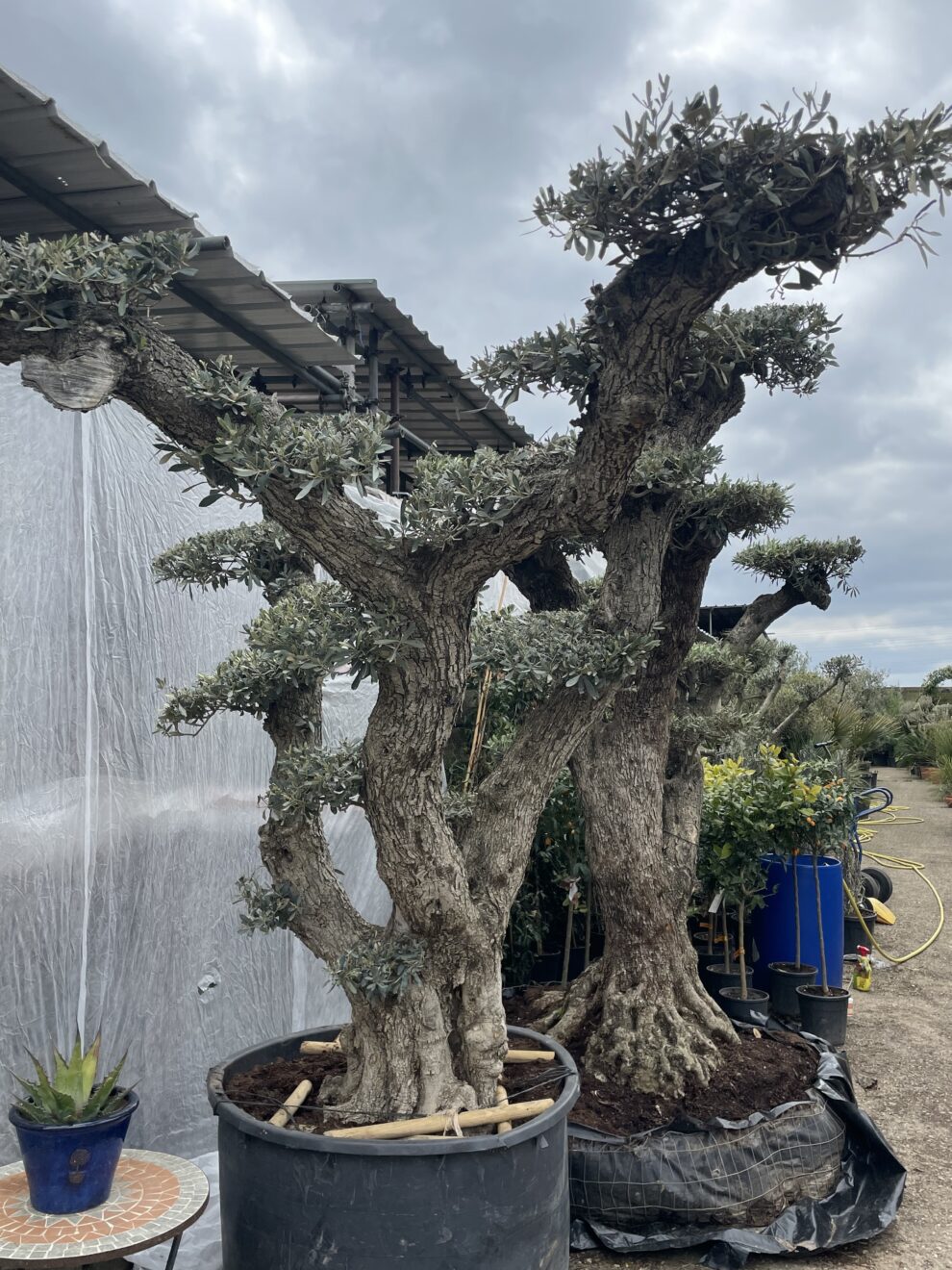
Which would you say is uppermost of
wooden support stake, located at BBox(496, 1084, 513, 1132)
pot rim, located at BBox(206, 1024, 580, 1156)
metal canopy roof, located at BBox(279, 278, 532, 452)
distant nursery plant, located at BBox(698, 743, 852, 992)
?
metal canopy roof, located at BBox(279, 278, 532, 452)

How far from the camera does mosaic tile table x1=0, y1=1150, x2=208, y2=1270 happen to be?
1968mm

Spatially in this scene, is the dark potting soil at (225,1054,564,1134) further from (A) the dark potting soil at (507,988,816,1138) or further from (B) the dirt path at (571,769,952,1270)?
(B) the dirt path at (571,769,952,1270)

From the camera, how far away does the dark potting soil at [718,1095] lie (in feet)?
10.4

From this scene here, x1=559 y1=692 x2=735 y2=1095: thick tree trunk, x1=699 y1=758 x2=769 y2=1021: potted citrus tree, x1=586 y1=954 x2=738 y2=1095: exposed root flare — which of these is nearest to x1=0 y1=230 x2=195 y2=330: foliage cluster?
x1=559 y1=692 x2=735 y2=1095: thick tree trunk

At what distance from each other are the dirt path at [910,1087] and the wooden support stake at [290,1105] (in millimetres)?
1033

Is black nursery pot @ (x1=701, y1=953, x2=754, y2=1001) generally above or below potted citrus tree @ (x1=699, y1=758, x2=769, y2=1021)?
below

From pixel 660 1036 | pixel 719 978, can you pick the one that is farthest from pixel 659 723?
pixel 719 978

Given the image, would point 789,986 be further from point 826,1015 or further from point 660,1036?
point 660,1036

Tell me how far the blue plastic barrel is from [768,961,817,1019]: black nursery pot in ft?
1.06

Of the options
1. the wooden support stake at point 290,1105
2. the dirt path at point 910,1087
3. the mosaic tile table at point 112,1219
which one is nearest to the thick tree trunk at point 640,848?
the dirt path at point 910,1087

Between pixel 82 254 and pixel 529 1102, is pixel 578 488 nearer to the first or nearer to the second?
pixel 82 254

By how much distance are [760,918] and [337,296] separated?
391 centimetres

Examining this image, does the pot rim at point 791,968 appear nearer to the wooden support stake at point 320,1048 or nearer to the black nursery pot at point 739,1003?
the black nursery pot at point 739,1003

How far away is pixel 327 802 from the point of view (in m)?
2.57
